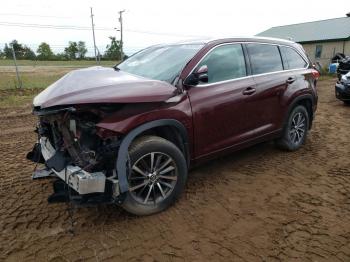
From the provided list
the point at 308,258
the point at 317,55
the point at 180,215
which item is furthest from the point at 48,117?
the point at 317,55

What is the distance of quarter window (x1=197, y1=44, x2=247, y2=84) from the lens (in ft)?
12.7

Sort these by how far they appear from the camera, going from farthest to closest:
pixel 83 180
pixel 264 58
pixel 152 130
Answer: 1. pixel 264 58
2. pixel 152 130
3. pixel 83 180

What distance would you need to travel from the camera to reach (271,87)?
4.54 meters

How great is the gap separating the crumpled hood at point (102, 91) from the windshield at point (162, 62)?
1.08ft

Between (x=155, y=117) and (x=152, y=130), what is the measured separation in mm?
281

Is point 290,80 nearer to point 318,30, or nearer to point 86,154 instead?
point 86,154

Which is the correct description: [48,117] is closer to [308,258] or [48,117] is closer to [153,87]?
[153,87]

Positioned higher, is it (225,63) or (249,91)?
(225,63)

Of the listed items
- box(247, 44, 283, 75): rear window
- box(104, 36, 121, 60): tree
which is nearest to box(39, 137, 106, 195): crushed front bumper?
box(247, 44, 283, 75): rear window

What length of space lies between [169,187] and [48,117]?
4.71ft

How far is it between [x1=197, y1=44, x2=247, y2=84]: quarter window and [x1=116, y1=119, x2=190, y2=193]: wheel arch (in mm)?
758

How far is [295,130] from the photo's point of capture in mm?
5348

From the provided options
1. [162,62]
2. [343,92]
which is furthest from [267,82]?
[343,92]

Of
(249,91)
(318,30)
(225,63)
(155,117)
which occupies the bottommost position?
(155,117)
